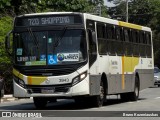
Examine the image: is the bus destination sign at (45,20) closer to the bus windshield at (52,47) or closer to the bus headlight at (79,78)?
the bus windshield at (52,47)

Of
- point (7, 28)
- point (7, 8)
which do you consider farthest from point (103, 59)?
point (7, 8)

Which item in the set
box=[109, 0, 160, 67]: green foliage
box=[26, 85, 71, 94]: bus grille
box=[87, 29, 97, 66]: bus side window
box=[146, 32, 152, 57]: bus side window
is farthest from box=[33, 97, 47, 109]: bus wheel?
box=[109, 0, 160, 67]: green foliage

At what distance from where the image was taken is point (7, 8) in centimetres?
3941

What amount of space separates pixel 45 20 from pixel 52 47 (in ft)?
3.57

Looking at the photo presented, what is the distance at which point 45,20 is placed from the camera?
71.3 feet

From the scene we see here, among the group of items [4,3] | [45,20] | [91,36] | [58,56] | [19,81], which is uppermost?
[4,3]

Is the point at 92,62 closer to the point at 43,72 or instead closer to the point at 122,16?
the point at 43,72

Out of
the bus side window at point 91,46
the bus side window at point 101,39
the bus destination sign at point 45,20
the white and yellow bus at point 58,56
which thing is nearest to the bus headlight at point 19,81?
the white and yellow bus at point 58,56

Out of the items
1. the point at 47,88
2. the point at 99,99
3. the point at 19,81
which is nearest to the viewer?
→ the point at 47,88

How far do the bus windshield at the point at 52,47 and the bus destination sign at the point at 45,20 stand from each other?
1.07 ft

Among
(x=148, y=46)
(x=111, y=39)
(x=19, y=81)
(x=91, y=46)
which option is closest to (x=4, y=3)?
(x=148, y=46)

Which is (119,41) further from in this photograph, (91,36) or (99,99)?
(91,36)

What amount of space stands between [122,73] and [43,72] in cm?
520

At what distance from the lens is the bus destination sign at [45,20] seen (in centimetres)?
2152
